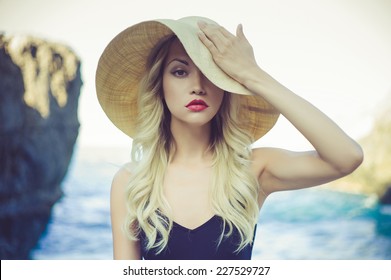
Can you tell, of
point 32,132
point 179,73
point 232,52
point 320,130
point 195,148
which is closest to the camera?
point 320,130

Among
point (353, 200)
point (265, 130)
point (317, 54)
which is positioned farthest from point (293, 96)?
point (353, 200)

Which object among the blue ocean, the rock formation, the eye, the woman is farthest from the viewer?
the blue ocean

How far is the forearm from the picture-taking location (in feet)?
4.30

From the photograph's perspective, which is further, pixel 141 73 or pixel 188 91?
pixel 141 73

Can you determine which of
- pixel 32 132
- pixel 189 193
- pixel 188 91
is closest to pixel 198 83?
pixel 188 91

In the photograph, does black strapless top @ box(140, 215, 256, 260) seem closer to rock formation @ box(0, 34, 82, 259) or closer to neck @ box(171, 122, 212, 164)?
neck @ box(171, 122, 212, 164)

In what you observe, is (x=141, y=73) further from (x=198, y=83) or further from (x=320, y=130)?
(x=320, y=130)

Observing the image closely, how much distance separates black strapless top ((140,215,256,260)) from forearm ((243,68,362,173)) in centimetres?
36

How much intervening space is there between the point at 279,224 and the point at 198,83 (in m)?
12.6

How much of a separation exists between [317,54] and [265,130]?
5686 mm

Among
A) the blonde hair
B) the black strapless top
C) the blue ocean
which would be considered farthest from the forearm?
the blue ocean

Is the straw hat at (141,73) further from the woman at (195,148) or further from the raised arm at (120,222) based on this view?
the raised arm at (120,222)

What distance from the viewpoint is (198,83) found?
4.86 ft

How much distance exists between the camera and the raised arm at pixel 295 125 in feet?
4.32
